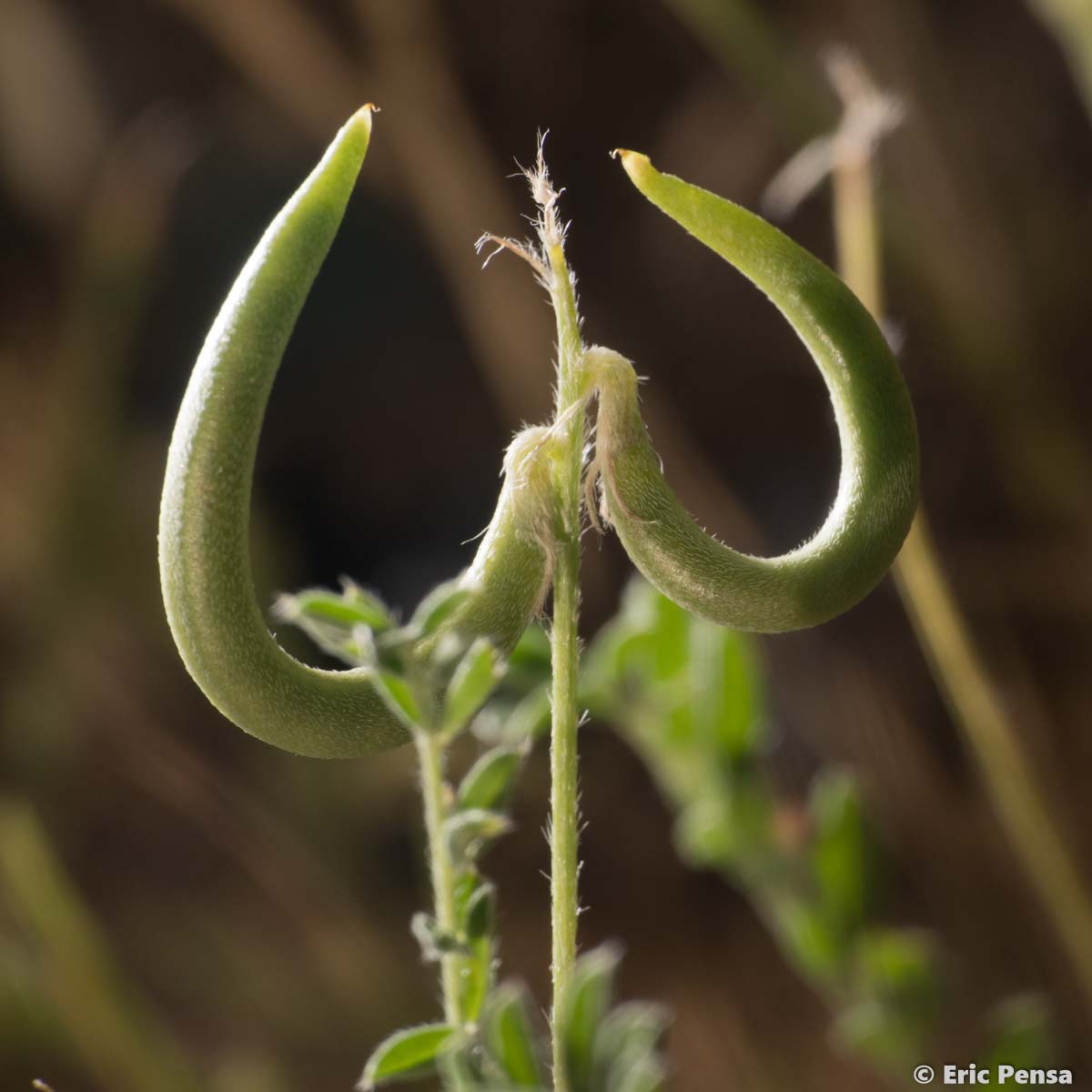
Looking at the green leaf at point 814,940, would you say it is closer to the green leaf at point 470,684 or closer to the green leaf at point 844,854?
the green leaf at point 844,854

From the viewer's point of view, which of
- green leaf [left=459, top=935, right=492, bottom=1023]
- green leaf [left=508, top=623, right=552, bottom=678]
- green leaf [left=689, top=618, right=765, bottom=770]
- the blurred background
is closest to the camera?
green leaf [left=459, top=935, right=492, bottom=1023]

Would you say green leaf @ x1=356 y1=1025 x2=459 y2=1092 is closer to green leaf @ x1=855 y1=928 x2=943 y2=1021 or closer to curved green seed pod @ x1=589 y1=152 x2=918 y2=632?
curved green seed pod @ x1=589 y1=152 x2=918 y2=632

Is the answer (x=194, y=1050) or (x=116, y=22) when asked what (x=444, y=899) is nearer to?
(x=194, y=1050)

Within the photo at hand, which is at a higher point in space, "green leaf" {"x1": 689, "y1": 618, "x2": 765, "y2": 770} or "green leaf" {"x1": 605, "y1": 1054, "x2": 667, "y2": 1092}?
"green leaf" {"x1": 689, "y1": 618, "x2": 765, "y2": 770}

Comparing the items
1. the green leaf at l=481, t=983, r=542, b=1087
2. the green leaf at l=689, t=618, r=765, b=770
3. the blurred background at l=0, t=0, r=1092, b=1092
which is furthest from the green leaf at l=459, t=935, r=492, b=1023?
the blurred background at l=0, t=0, r=1092, b=1092

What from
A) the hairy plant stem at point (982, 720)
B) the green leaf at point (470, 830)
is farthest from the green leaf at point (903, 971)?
the green leaf at point (470, 830)
